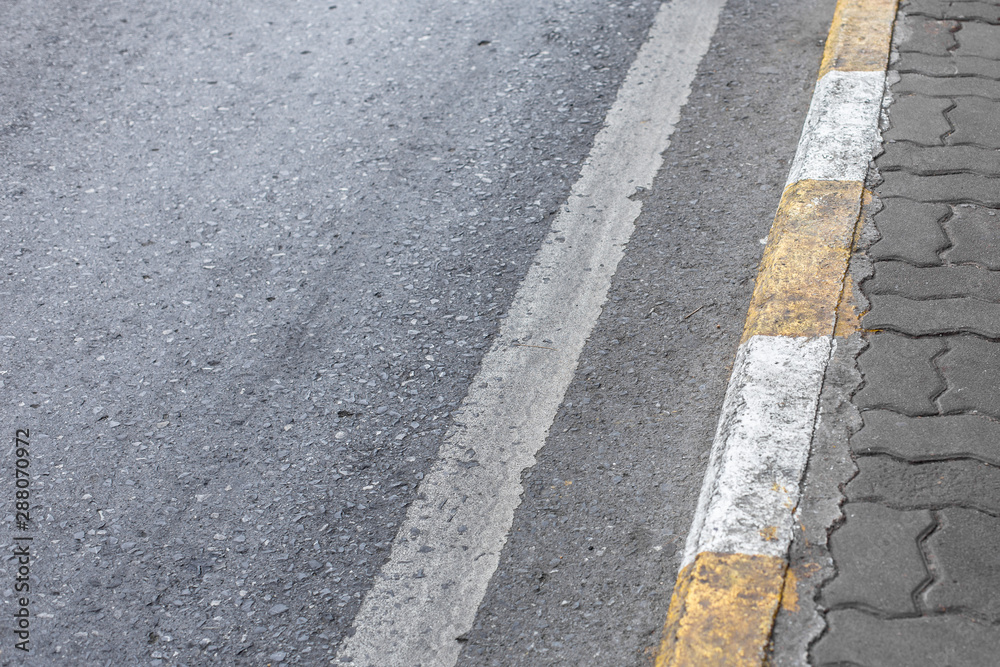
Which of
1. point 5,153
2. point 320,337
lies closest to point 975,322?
point 320,337

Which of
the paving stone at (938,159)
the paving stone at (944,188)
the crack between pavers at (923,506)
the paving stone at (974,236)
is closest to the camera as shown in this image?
the crack between pavers at (923,506)

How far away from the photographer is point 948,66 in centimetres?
344

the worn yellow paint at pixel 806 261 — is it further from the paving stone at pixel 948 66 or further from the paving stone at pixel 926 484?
the paving stone at pixel 948 66

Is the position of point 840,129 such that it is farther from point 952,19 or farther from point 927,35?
point 952,19

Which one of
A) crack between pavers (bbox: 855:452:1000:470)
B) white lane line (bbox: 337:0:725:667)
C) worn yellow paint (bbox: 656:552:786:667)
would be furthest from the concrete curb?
white lane line (bbox: 337:0:725:667)

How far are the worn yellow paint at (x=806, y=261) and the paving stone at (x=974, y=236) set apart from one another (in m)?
0.29

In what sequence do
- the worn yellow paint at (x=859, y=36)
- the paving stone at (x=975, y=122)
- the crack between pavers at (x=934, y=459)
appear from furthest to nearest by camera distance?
the worn yellow paint at (x=859, y=36) → the paving stone at (x=975, y=122) → the crack between pavers at (x=934, y=459)

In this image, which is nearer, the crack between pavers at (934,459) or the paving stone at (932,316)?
the crack between pavers at (934,459)

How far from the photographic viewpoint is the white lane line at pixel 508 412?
207 centimetres

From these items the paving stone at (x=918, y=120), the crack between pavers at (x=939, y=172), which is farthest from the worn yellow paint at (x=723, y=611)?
the paving stone at (x=918, y=120)

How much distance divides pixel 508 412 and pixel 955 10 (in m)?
2.87

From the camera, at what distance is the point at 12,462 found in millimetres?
2439

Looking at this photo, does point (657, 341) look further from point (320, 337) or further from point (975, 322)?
point (320, 337)

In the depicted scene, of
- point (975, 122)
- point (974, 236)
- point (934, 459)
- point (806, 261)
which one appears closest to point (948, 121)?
point (975, 122)
